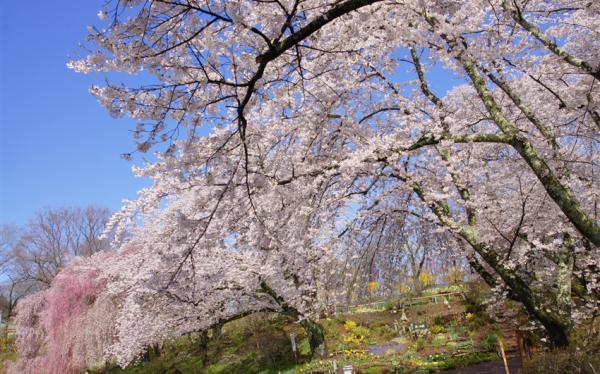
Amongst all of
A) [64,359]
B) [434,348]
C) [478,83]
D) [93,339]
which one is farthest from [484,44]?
[64,359]

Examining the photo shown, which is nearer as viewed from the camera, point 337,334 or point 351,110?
point 351,110

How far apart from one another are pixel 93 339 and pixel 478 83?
54.0 feet

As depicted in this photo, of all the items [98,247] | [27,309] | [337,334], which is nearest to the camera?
[337,334]

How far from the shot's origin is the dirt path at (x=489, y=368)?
9062 millimetres

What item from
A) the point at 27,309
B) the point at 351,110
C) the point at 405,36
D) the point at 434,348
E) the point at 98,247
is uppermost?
the point at 98,247

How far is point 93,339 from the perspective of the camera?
16.0 meters

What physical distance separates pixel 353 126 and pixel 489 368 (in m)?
7.04

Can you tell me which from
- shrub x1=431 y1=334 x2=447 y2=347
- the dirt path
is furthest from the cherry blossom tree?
shrub x1=431 y1=334 x2=447 y2=347

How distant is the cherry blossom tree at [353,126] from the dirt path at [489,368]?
2290mm

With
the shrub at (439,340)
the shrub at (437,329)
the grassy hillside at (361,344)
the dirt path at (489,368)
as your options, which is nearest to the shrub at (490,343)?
the grassy hillside at (361,344)

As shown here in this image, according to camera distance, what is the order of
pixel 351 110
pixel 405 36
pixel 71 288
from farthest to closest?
pixel 71 288, pixel 351 110, pixel 405 36

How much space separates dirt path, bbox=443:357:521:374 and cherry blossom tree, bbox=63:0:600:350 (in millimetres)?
2290

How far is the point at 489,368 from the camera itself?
9484mm

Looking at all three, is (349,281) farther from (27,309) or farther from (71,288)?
(27,309)
